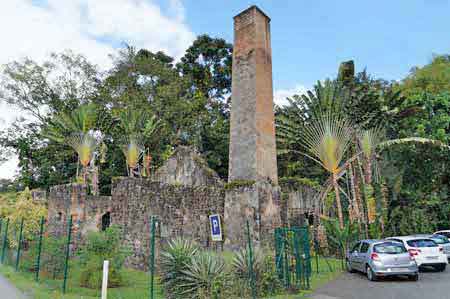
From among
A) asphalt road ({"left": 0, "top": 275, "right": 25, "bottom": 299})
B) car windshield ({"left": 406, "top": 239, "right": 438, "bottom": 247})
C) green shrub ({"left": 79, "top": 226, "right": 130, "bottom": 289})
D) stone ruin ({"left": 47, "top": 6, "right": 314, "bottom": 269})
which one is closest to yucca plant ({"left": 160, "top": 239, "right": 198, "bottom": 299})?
green shrub ({"left": 79, "top": 226, "right": 130, "bottom": 289})

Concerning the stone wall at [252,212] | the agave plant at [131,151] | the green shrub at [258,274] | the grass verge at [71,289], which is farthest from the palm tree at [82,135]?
the green shrub at [258,274]

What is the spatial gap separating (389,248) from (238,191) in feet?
17.7

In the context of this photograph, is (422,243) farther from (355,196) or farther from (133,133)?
(133,133)

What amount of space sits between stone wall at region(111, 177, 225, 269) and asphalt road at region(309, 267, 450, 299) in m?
4.47

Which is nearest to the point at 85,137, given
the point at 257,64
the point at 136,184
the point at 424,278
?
the point at 136,184

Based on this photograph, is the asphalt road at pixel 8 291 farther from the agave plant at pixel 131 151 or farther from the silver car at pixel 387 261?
the agave plant at pixel 131 151

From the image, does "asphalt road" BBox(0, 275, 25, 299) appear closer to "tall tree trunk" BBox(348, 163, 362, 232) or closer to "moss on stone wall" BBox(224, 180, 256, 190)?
"moss on stone wall" BBox(224, 180, 256, 190)

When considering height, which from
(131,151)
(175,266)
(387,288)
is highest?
(131,151)

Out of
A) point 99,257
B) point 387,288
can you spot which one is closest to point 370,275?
point 387,288

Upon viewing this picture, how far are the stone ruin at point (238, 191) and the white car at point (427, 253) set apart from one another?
5.05 metres

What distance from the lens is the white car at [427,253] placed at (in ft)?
41.9

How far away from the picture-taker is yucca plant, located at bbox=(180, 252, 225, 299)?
8.35 m

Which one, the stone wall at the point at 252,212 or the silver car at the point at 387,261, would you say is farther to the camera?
the stone wall at the point at 252,212

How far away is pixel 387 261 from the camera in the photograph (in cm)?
1098
